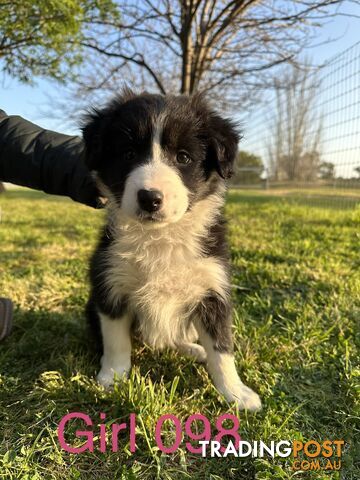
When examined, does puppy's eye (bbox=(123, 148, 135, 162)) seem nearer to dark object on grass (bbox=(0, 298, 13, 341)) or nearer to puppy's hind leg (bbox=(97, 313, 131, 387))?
puppy's hind leg (bbox=(97, 313, 131, 387))

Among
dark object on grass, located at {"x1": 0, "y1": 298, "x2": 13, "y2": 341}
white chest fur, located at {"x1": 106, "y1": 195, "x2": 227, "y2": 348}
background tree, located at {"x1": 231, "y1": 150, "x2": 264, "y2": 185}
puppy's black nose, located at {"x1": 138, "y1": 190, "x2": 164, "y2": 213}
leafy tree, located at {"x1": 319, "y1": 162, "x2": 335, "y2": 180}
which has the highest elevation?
background tree, located at {"x1": 231, "y1": 150, "x2": 264, "y2": 185}

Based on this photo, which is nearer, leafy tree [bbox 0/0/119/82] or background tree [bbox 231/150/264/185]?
leafy tree [bbox 0/0/119/82]

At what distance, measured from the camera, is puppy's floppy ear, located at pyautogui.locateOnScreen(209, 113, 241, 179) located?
77.0 inches

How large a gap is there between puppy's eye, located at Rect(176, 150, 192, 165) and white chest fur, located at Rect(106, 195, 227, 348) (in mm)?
244

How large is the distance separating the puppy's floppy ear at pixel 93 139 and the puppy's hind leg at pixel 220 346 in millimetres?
893

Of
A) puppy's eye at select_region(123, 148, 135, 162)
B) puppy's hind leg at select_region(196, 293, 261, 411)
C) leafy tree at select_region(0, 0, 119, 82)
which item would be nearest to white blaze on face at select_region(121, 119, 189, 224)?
puppy's eye at select_region(123, 148, 135, 162)

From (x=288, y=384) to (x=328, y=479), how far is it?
1.93 feet

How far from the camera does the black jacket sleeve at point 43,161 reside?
7.79 ft

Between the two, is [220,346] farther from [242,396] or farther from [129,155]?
[129,155]

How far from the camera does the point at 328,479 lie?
1.32 m

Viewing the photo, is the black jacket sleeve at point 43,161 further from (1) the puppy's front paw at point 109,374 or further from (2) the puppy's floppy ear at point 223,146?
(1) the puppy's front paw at point 109,374

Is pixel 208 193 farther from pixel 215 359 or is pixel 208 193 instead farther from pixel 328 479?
pixel 328 479

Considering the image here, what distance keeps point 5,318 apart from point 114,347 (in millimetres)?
737

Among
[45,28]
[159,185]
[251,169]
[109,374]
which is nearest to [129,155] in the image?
[159,185]
